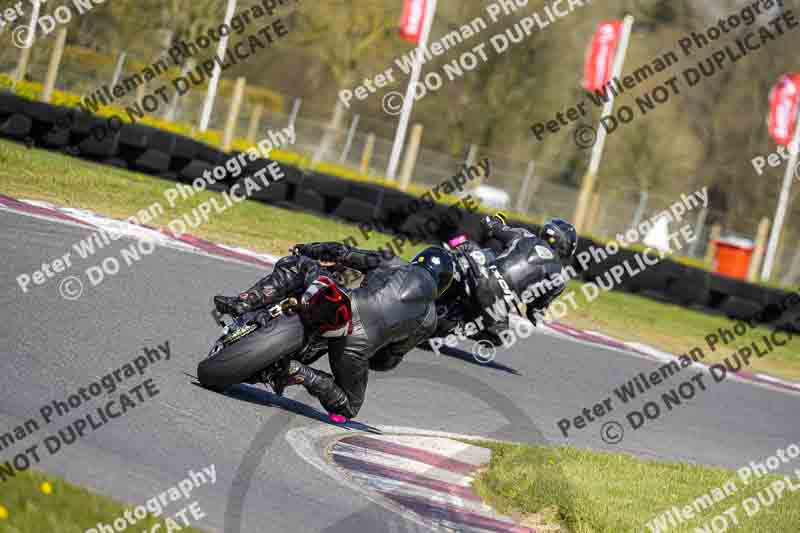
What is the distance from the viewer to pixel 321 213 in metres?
19.9

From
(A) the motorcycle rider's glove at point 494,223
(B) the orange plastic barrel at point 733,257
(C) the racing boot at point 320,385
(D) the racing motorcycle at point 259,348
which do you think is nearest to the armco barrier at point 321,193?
(B) the orange plastic barrel at point 733,257

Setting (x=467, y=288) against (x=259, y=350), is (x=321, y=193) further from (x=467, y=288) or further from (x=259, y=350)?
(x=259, y=350)

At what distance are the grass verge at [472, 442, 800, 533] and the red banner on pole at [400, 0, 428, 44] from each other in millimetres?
18479

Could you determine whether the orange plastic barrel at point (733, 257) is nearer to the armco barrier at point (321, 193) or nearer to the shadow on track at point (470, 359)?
the armco barrier at point (321, 193)

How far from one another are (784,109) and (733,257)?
15.4 ft

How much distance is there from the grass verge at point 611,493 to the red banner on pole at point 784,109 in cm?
2304

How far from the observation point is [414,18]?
2678cm

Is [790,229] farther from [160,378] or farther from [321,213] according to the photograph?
[160,378]

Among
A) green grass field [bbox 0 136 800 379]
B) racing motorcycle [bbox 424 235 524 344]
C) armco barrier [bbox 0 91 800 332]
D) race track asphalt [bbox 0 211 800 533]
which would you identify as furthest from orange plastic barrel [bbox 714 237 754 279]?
racing motorcycle [bbox 424 235 524 344]

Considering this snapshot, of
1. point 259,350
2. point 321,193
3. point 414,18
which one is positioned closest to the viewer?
point 259,350

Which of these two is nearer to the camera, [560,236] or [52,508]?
[52,508]

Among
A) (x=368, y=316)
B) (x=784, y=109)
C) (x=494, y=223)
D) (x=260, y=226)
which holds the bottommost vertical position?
(x=260, y=226)

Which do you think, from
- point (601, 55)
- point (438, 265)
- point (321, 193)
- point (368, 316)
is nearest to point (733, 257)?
point (601, 55)

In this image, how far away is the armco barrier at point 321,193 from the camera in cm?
1775
